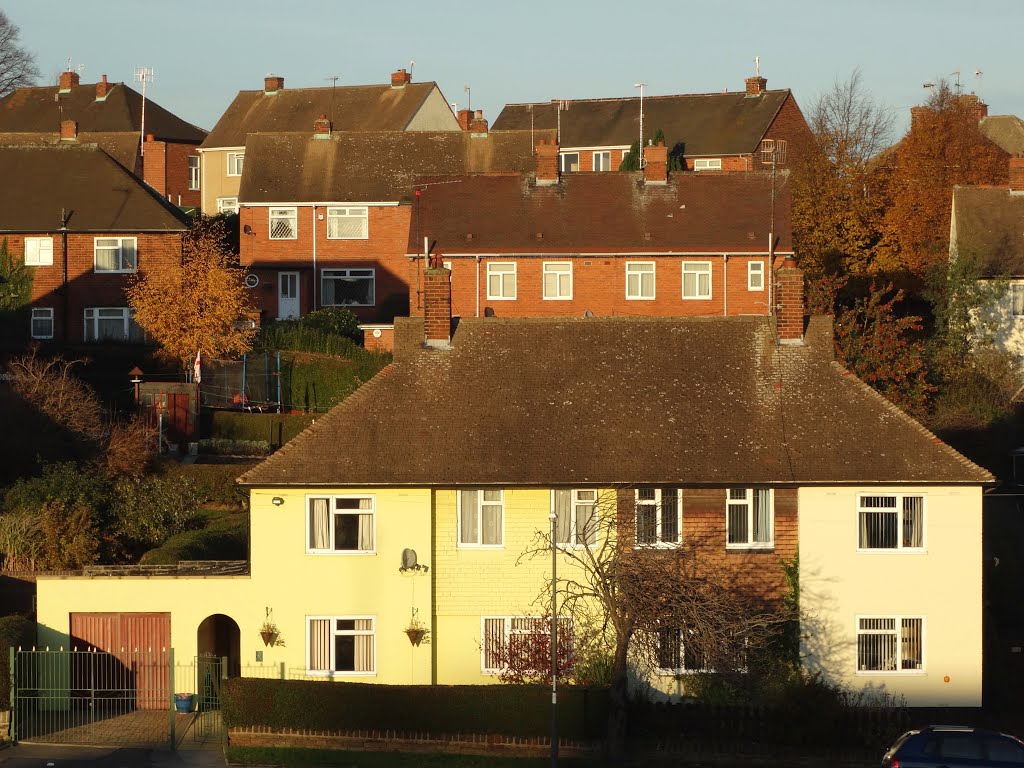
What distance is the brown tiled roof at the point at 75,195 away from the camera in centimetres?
Result: 5456

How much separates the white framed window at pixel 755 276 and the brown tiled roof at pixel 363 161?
13841mm

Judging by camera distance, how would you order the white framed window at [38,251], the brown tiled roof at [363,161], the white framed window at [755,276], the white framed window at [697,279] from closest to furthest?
the white framed window at [755,276] < the white framed window at [697,279] < the white framed window at [38,251] < the brown tiled roof at [363,161]

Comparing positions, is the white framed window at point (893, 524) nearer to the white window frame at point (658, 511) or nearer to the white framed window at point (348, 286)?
the white window frame at point (658, 511)

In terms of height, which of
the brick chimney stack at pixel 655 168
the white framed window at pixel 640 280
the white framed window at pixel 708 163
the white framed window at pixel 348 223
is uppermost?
the white framed window at pixel 708 163

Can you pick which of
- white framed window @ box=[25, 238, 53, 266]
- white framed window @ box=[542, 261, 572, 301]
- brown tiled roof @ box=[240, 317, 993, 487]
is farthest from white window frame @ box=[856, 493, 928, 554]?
white framed window @ box=[25, 238, 53, 266]

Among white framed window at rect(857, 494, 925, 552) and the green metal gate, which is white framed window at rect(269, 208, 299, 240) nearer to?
the green metal gate

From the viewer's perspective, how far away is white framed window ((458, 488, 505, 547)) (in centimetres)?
2897

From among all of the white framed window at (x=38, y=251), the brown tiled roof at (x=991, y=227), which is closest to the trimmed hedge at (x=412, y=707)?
the brown tiled roof at (x=991, y=227)

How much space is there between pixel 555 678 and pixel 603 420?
6.20 m


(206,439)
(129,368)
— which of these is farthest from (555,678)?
(129,368)

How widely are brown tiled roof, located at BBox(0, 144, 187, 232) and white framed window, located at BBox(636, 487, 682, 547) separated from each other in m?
30.0

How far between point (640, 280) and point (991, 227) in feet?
A: 43.1

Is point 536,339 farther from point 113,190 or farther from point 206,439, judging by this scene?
point 113,190

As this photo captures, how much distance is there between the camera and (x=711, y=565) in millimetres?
28703
